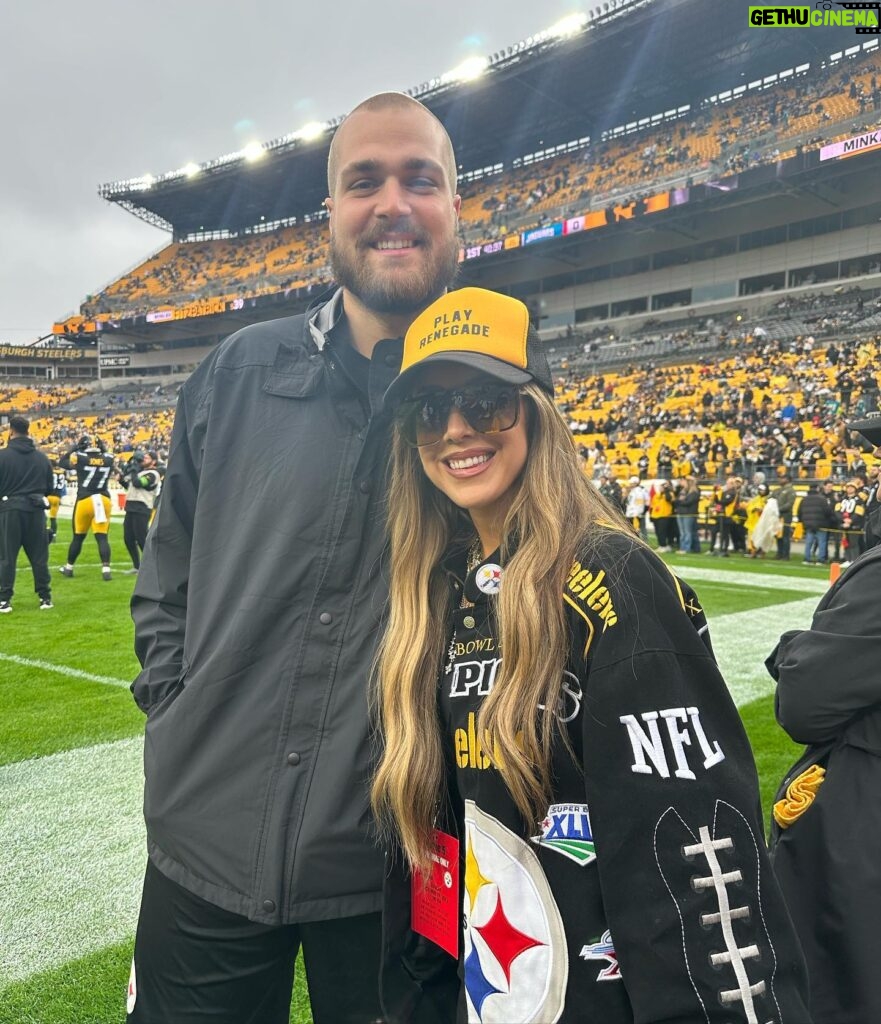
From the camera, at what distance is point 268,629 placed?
1.53m

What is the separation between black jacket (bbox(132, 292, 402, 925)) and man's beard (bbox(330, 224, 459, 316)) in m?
0.09

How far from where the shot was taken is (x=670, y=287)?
3534 cm

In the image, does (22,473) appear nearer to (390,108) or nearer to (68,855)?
(68,855)

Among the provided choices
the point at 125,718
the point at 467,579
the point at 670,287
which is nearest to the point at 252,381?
the point at 467,579

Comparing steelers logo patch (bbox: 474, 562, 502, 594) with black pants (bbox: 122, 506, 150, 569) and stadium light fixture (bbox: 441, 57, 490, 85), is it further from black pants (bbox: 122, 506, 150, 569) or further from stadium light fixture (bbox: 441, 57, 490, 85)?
stadium light fixture (bbox: 441, 57, 490, 85)

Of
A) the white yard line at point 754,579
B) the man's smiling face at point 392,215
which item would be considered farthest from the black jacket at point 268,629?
the white yard line at point 754,579

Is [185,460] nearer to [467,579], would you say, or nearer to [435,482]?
[435,482]

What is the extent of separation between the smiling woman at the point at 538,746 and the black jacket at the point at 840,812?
0.84 meters

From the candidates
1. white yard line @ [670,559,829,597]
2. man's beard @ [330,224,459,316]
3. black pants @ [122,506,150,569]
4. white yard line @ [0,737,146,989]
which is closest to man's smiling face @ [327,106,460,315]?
man's beard @ [330,224,459,316]

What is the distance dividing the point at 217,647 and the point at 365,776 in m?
0.39

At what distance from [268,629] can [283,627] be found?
0.10 ft

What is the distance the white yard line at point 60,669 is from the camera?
5.54 meters

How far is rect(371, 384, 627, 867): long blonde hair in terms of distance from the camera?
1150mm

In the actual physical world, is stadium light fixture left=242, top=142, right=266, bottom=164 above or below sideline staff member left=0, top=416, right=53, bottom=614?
above
